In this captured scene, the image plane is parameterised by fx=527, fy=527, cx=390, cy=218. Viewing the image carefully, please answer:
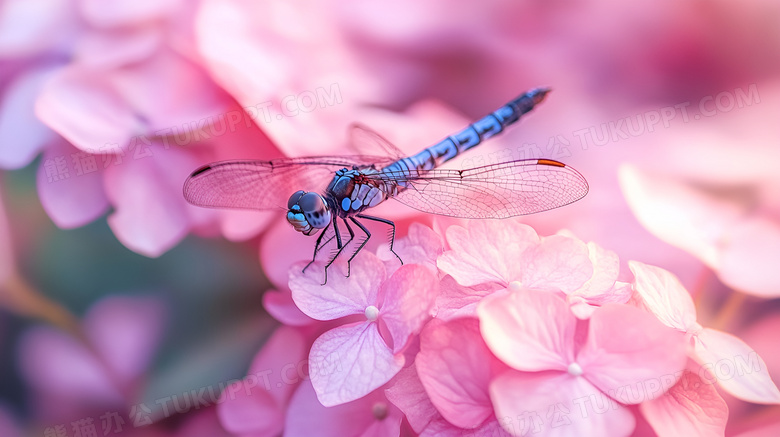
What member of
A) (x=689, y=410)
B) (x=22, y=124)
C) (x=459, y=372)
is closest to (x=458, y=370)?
(x=459, y=372)

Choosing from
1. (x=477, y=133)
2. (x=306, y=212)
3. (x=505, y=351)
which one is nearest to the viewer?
(x=505, y=351)

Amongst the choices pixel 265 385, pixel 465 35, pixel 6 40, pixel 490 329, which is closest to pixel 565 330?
pixel 490 329

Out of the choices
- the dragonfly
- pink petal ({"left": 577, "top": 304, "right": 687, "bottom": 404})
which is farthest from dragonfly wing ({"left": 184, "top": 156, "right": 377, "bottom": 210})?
pink petal ({"left": 577, "top": 304, "right": 687, "bottom": 404})

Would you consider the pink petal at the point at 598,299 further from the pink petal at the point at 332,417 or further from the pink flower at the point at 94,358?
the pink flower at the point at 94,358

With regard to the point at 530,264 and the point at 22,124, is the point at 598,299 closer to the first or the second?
the point at 530,264

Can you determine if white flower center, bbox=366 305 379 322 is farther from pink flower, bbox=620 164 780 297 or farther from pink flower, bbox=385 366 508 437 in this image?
pink flower, bbox=620 164 780 297

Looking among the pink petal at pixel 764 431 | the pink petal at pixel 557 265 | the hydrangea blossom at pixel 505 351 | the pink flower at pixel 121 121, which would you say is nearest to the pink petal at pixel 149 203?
the pink flower at pixel 121 121
